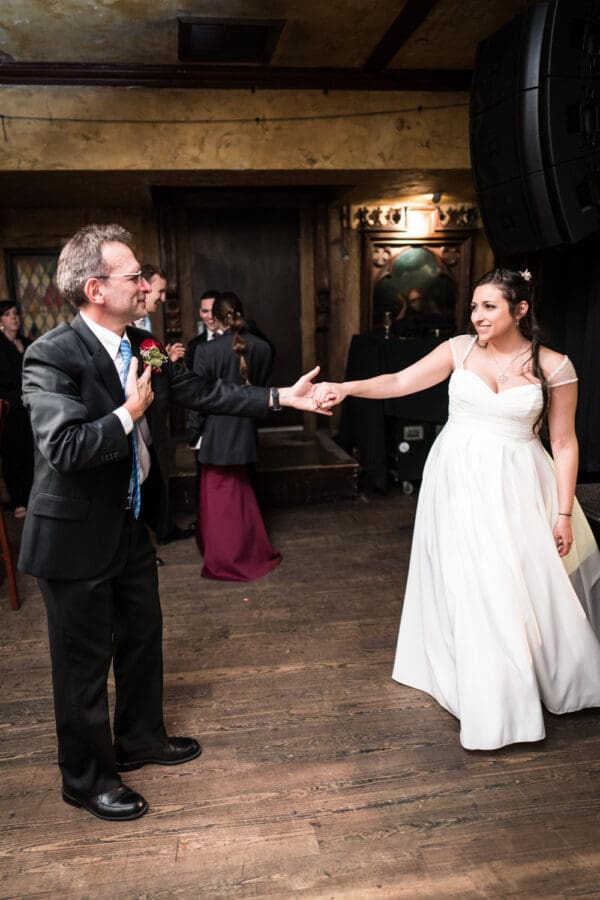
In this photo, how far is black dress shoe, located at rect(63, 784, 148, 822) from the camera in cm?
215

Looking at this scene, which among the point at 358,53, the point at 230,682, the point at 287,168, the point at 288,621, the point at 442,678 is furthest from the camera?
the point at 287,168

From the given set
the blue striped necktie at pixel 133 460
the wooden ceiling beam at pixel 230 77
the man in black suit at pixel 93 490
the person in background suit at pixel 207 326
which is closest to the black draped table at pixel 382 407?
the person in background suit at pixel 207 326

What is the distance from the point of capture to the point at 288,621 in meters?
3.52

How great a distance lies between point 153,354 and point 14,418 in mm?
3882

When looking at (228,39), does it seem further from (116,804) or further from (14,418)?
(116,804)

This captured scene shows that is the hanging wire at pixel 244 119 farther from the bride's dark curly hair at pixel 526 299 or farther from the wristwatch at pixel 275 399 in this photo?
the wristwatch at pixel 275 399

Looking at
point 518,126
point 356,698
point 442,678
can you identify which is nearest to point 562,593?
point 442,678

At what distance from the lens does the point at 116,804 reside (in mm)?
2164

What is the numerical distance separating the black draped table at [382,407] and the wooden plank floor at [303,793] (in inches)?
95.9

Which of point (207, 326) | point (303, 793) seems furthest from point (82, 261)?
point (207, 326)

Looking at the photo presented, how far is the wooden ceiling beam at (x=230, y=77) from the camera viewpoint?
187 inches

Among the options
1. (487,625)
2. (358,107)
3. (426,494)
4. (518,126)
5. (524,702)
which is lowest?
(524,702)

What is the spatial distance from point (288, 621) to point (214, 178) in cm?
366

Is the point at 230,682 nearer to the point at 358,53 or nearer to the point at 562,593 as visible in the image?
the point at 562,593
